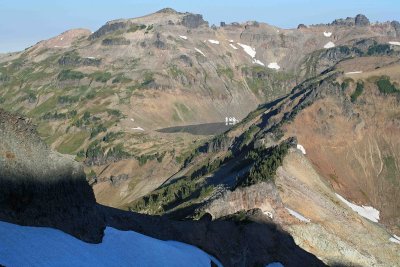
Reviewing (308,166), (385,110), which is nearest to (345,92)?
(385,110)

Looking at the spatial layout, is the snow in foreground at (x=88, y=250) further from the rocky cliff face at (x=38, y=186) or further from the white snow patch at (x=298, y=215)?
the white snow patch at (x=298, y=215)

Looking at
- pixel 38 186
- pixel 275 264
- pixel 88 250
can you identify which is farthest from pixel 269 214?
pixel 38 186

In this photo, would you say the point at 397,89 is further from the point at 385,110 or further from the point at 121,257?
the point at 121,257

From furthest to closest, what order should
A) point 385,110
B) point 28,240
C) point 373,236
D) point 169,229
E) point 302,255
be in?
point 385,110
point 373,236
point 302,255
point 169,229
point 28,240

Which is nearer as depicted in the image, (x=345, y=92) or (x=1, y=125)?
(x=1, y=125)

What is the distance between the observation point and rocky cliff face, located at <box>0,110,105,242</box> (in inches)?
1523

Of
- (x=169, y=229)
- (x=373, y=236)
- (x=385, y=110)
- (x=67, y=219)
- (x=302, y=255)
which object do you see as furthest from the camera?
(x=385, y=110)

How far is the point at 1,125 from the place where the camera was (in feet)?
130

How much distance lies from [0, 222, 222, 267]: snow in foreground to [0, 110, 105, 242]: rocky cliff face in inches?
50.9

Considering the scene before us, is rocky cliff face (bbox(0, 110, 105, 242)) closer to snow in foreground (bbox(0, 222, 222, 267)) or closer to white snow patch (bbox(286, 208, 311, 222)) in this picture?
snow in foreground (bbox(0, 222, 222, 267))

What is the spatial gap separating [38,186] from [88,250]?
6.14 metres

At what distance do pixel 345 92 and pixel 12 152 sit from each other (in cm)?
15756

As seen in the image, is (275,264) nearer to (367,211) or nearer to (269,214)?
(269,214)

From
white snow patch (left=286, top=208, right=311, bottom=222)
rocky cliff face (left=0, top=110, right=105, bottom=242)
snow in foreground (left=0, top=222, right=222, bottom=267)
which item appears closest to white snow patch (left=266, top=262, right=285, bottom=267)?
snow in foreground (left=0, top=222, right=222, bottom=267)
